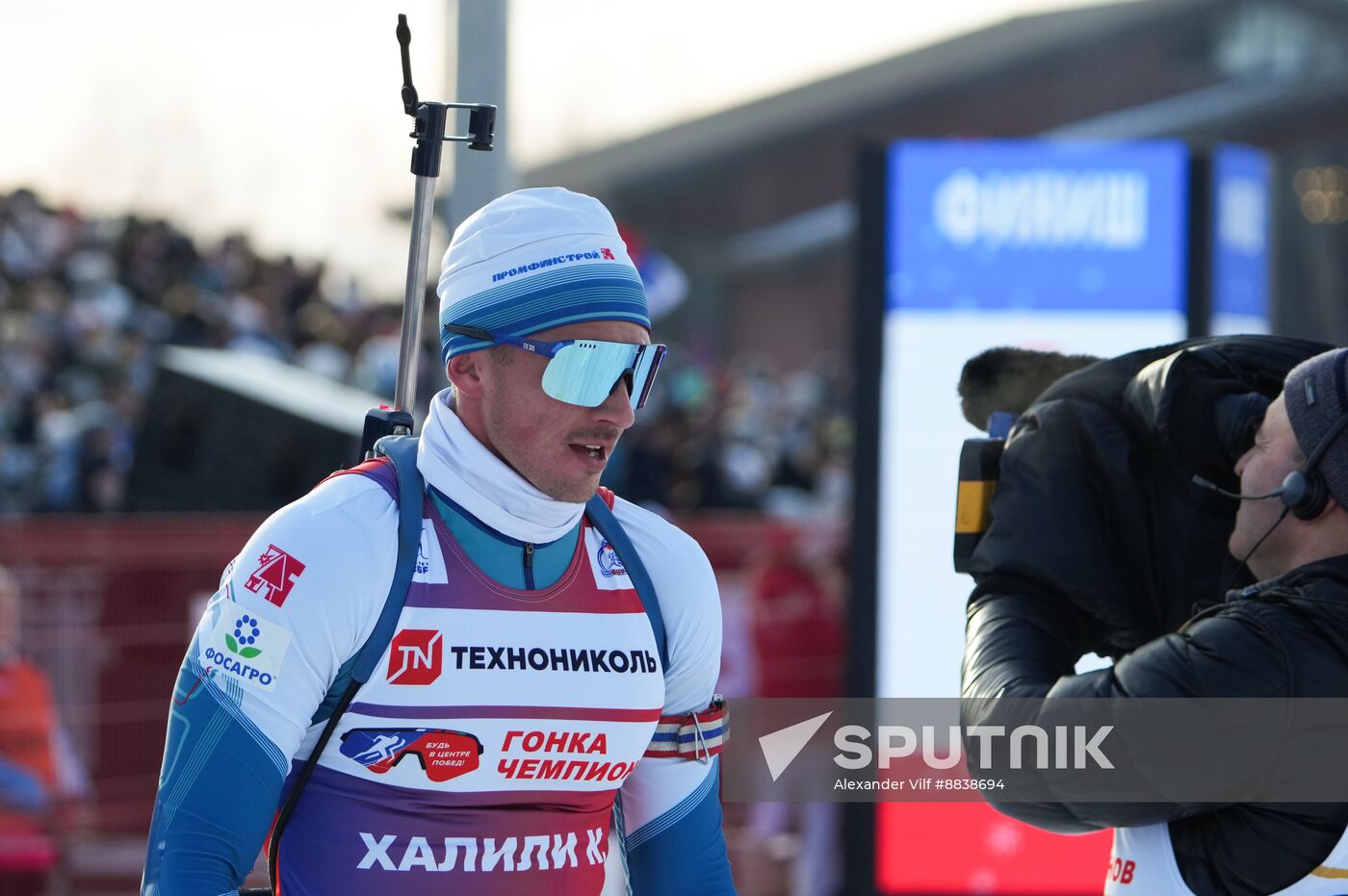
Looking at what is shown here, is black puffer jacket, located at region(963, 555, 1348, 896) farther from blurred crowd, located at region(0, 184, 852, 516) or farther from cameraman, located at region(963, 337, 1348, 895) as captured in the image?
blurred crowd, located at region(0, 184, 852, 516)

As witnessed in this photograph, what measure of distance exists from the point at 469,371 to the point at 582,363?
201 millimetres

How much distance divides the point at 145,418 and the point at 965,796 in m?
6.74

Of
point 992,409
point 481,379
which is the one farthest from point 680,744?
point 992,409

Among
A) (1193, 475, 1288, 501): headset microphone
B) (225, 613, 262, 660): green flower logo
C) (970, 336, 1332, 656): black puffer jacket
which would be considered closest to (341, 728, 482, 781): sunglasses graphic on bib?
(225, 613, 262, 660): green flower logo

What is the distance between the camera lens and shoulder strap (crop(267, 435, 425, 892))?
8.11 feet

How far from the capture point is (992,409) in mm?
3191

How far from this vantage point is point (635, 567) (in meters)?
2.78

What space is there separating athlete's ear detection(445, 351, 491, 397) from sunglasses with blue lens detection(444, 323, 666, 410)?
0.04 meters

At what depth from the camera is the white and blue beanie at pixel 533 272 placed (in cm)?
264

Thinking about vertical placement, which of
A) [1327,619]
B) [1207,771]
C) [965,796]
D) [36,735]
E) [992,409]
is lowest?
[36,735]

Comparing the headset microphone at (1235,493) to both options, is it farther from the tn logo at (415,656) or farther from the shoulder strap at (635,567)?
the tn logo at (415,656)

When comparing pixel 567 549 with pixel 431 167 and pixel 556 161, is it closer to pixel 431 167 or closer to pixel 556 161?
pixel 431 167

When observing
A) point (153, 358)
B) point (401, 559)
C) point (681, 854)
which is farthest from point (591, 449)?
point (153, 358)

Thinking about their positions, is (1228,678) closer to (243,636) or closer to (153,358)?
(243,636)
